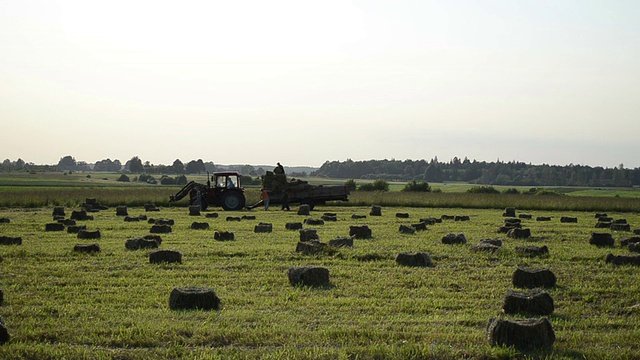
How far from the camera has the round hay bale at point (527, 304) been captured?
32.5 ft

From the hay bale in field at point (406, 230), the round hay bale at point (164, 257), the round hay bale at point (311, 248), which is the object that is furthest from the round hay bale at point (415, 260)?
the hay bale in field at point (406, 230)

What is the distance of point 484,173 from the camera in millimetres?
170625

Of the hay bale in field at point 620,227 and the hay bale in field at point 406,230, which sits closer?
the hay bale in field at point 406,230

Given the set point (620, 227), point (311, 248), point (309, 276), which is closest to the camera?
point (309, 276)

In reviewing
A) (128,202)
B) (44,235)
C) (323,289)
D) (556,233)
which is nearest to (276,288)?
(323,289)

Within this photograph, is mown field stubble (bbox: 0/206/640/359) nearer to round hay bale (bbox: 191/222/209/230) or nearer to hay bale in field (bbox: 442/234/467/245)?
hay bale in field (bbox: 442/234/467/245)

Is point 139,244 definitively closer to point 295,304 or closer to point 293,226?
point 295,304

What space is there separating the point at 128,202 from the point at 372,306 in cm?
3675

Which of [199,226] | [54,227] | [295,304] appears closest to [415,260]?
[295,304]

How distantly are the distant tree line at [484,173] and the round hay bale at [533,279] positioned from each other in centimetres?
14216

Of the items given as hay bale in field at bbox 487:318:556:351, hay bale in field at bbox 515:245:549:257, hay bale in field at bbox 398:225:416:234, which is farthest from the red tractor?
hay bale in field at bbox 487:318:556:351

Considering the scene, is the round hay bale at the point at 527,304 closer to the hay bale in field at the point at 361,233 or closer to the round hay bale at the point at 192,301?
the round hay bale at the point at 192,301

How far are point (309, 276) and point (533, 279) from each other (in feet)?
12.2

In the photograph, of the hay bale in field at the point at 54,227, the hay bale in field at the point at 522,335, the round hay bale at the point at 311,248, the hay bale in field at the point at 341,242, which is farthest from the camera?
the hay bale in field at the point at 54,227
